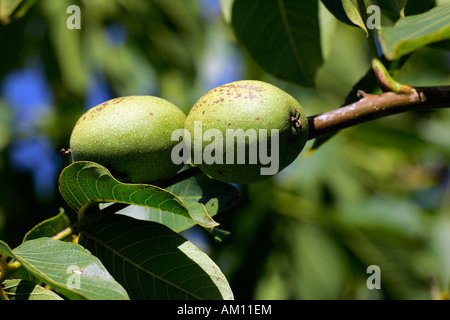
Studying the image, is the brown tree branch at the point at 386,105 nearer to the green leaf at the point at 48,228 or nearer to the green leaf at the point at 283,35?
the green leaf at the point at 283,35

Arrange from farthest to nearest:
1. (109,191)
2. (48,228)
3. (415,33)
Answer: (48,228) < (109,191) < (415,33)

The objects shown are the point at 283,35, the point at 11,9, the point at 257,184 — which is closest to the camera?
the point at 283,35

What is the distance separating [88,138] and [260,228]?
1602 millimetres

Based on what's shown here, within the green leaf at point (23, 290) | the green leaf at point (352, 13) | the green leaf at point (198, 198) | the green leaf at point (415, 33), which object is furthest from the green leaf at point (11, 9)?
the green leaf at point (415, 33)

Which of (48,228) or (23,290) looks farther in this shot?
(48,228)

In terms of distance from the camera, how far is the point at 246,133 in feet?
3.39

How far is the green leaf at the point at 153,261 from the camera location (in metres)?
1.06

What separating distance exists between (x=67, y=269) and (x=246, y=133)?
0.45m

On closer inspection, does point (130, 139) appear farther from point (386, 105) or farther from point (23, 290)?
point (386, 105)

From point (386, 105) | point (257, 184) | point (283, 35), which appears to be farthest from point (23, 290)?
point (257, 184)

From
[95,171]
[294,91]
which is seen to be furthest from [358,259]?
[95,171]

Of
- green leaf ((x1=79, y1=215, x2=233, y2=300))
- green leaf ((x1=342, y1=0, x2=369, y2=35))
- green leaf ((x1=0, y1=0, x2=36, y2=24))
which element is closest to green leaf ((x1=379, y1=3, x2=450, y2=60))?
green leaf ((x1=342, y1=0, x2=369, y2=35))
